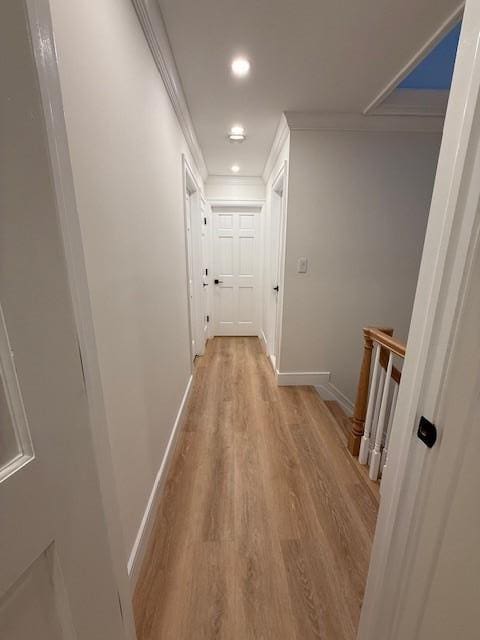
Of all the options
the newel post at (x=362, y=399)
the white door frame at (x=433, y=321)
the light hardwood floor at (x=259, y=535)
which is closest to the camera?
the white door frame at (x=433, y=321)

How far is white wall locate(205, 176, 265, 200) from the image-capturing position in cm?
388

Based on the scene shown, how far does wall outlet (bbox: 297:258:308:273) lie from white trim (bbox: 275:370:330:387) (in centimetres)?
105

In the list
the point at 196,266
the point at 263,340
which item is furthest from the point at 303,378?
the point at 196,266

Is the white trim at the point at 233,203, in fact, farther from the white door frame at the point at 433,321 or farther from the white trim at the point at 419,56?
the white door frame at the point at 433,321

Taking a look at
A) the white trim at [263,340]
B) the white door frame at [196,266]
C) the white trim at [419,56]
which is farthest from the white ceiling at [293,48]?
the white trim at [263,340]

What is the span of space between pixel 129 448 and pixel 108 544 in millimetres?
472

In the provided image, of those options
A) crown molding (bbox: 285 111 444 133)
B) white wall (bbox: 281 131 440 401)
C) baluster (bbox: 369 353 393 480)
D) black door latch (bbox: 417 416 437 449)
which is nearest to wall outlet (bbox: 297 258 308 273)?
white wall (bbox: 281 131 440 401)

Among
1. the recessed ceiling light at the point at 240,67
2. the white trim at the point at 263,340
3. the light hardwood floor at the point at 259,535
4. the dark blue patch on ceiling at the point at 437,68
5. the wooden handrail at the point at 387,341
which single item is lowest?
the light hardwood floor at the point at 259,535

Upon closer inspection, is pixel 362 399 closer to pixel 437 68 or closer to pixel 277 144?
pixel 437 68

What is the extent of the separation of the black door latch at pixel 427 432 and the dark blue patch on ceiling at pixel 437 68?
90.1 inches

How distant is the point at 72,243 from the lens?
0.51 meters

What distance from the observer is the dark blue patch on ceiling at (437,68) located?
168cm

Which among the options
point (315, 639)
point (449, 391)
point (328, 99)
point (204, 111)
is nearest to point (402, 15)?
point (328, 99)

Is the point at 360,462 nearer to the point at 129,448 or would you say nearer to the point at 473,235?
the point at 129,448
